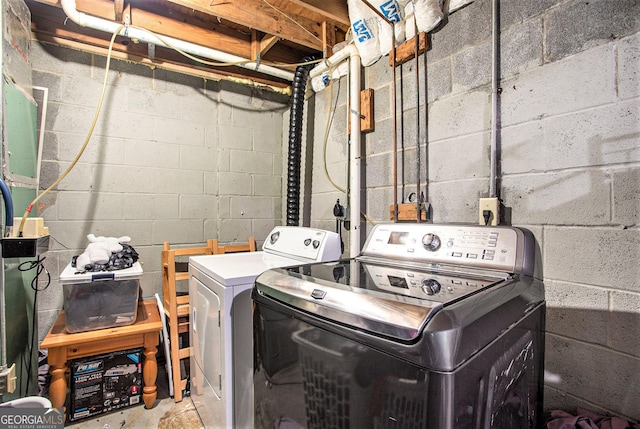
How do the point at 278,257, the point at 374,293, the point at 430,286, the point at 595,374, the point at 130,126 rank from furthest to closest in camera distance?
1. the point at 130,126
2. the point at 278,257
3. the point at 595,374
4. the point at 430,286
5. the point at 374,293

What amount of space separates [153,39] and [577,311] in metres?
2.63

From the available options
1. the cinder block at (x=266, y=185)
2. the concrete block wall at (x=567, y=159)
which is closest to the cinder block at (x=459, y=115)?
the concrete block wall at (x=567, y=159)

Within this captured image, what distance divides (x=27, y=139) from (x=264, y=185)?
59.5 inches

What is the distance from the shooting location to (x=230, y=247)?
7.91 feet

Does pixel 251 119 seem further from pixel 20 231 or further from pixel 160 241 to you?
pixel 20 231

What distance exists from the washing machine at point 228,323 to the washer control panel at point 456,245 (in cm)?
38

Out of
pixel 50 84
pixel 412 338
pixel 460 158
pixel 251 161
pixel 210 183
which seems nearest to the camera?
pixel 412 338

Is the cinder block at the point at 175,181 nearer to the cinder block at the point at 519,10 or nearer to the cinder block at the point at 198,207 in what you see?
the cinder block at the point at 198,207

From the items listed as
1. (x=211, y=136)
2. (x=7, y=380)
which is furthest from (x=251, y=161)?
(x=7, y=380)

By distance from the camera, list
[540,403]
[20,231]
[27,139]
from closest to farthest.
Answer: [540,403]
[20,231]
[27,139]

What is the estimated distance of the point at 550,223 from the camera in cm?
113

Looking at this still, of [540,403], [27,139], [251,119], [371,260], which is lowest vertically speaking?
[540,403]

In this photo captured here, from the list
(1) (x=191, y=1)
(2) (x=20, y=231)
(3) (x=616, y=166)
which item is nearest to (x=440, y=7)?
(3) (x=616, y=166)

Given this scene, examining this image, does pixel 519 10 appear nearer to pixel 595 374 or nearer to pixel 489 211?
pixel 489 211
